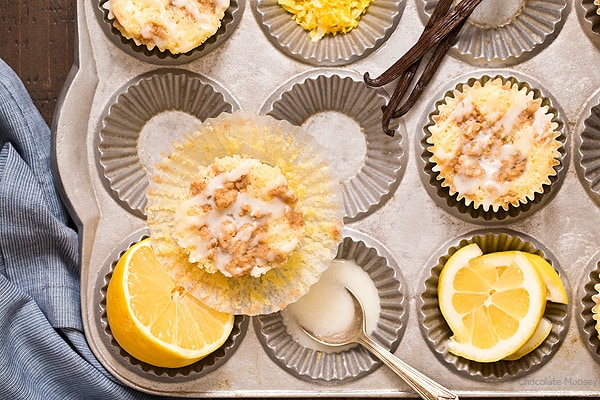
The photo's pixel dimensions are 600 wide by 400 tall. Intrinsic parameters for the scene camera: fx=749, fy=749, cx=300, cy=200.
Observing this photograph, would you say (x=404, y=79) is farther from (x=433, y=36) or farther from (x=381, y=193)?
(x=381, y=193)

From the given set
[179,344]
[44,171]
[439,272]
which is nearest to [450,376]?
[439,272]

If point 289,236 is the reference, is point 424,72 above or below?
above

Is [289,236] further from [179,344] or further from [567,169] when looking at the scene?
[567,169]

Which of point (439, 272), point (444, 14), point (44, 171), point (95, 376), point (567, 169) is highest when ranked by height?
point (444, 14)

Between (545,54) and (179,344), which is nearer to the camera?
(179,344)

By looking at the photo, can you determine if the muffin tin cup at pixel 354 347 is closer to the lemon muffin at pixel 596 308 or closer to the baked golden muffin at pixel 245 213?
the baked golden muffin at pixel 245 213

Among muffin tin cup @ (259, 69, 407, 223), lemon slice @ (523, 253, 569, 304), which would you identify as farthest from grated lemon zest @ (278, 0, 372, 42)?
lemon slice @ (523, 253, 569, 304)

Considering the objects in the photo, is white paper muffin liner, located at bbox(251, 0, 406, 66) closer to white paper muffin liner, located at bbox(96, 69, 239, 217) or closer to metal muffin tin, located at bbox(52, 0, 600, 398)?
metal muffin tin, located at bbox(52, 0, 600, 398)
